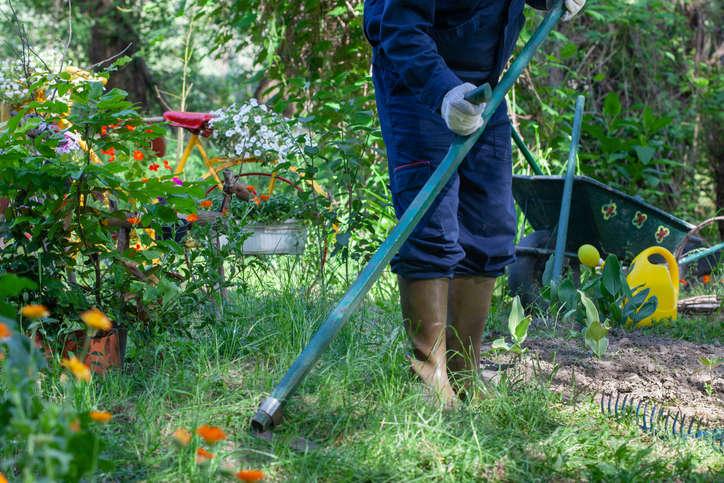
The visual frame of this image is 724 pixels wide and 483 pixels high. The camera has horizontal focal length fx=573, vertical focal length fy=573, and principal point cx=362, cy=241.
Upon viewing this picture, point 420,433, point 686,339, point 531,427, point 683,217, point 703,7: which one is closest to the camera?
point 420,433

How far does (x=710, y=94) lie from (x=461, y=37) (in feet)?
14.1

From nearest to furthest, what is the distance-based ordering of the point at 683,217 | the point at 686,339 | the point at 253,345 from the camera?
the point at 253,345
the point at 686,339
the point at 683,217

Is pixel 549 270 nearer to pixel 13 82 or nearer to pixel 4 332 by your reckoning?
pixel 4 332

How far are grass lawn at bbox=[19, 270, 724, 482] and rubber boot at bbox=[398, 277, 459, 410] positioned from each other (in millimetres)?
61

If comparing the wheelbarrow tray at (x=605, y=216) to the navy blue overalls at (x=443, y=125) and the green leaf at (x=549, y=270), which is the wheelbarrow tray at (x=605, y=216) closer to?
the green leaf at (x=549, y=270)

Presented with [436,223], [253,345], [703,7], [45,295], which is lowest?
[253,345]

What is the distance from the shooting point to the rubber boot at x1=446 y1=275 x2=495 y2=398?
1672 mm

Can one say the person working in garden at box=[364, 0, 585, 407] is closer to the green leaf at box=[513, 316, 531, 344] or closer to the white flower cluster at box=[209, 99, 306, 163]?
the green leaf at box=[513, 316, 531, 344]

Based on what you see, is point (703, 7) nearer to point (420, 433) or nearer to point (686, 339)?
point (686, 339)

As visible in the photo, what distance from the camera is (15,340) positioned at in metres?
0.77

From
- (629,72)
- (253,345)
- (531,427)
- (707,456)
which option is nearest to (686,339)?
(707,456)

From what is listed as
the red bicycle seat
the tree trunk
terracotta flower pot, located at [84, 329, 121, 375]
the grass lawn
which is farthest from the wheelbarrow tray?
the tree trunk

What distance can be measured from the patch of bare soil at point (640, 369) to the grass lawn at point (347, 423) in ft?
0.40

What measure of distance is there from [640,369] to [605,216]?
1151 millimetres
